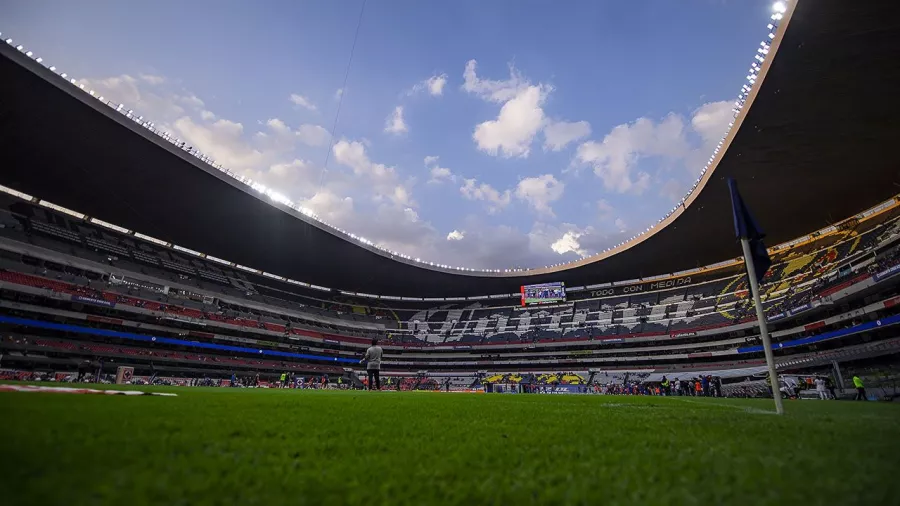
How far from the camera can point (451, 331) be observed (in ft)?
179

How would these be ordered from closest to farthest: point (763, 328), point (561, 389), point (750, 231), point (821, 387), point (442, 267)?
point (763, 328)
point (750, 231)
point (821, 387)
point (561, 389)
point (442, 267)

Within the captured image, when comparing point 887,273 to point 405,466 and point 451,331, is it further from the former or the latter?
point 451,331

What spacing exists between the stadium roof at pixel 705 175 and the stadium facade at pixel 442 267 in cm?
12

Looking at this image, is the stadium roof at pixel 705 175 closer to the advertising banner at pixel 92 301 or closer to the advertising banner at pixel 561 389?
the advertising banner at pixel 92 301

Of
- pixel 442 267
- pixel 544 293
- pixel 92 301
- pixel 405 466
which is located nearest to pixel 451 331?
pixel 442 267

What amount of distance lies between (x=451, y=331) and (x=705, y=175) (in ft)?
124

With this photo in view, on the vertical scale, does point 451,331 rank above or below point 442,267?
below

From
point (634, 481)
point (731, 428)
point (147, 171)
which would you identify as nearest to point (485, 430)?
point (634, 481)

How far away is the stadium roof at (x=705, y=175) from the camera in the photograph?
15.7 meters

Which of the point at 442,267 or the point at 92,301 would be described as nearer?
the point at 92,301

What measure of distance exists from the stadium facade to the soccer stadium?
189 millimetres

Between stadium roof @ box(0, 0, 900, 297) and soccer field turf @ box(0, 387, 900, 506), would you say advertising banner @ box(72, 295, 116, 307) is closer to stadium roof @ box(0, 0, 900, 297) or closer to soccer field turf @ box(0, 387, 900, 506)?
stadium roof @ box(0, 0, 900, 297)

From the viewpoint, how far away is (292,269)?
4697 centimetres

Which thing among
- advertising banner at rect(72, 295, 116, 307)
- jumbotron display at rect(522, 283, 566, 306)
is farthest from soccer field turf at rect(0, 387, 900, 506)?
jumbotron display at rect(522, 283, 566, 306)
